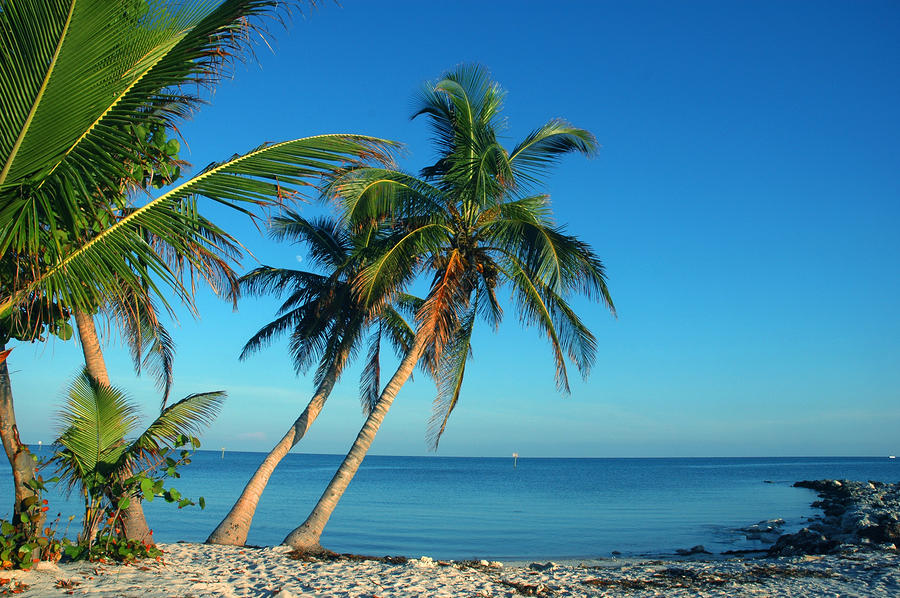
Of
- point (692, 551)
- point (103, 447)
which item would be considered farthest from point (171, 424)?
point (692, 551)

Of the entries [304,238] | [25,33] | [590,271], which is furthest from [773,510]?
[25,33]

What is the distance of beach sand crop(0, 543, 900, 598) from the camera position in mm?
6766

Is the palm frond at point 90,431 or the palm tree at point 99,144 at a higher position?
the palm tree at point 99,144

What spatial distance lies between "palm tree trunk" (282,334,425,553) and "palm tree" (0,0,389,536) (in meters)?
6.28

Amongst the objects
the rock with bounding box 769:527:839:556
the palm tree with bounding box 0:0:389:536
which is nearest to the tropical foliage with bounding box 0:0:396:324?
the palm tree with bounding box 0:0:389:536

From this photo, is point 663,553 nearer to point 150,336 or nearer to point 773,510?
point 150,336

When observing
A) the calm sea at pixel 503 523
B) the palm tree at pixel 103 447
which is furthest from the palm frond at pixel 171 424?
the calm sea at pixel 503 523

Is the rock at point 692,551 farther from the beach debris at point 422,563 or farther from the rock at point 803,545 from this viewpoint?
the beach debris at point 422,563

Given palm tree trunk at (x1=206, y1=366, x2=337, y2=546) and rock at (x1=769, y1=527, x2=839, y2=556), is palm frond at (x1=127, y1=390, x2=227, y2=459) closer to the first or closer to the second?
palm tree trunk at (x1=206, y1=366, x2=337, y2=546)

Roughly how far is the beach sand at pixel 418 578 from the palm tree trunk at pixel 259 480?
0.68m

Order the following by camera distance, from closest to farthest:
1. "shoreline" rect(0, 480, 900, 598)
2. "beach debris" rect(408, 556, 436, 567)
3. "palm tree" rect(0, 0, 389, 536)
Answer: "palm tree" rect(0, 0, 389, 536) → "shoreline" rect(0, 480, 900, 598) → "beach debris" rect(408, 556, 436, 567)

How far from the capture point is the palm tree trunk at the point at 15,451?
7.13 m

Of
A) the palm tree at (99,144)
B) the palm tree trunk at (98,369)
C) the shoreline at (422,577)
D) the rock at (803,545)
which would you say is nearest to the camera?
the palm tree at (99,144)

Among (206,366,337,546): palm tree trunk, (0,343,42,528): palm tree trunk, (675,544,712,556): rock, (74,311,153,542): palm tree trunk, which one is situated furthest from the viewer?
(675,544,712,556): rock
